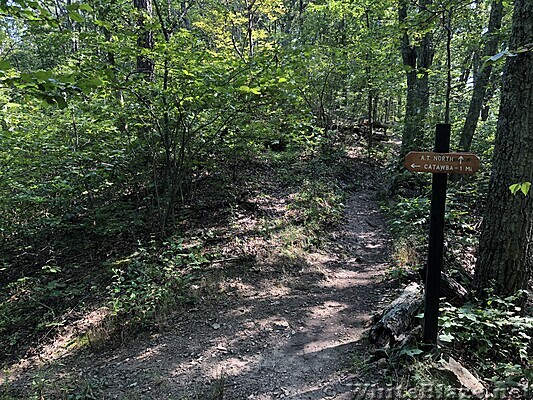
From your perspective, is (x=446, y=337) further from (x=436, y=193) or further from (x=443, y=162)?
(x=443, y=162)

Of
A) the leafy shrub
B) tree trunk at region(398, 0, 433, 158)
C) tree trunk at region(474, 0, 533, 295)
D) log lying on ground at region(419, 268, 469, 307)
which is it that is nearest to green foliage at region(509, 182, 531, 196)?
the leafy shrub

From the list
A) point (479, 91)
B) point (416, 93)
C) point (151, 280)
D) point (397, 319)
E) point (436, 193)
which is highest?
point (416, 93)

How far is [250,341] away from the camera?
452 cm

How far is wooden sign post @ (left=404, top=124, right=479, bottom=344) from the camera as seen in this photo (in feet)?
9.96

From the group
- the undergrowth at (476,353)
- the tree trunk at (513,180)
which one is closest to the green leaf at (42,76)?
the undergrowth at (476,353)

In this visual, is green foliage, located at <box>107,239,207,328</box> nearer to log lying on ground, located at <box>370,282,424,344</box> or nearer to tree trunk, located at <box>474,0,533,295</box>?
log lying on ground, located at <box>370,282,424,344</box>

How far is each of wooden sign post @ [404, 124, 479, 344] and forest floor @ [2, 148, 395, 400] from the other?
738 millimetres

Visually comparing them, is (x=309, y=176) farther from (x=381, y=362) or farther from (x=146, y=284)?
(x=381, y=362)

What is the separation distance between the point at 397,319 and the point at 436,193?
5.28 ft

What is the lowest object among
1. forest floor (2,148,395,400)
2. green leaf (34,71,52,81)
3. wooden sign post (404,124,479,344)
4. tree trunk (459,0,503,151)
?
forest floor (2,148,395,400)

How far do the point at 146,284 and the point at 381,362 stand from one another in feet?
12.4

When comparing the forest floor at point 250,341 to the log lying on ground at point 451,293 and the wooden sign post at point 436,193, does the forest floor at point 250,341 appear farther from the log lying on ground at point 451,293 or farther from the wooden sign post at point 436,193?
the log lying on ground at point 451,293

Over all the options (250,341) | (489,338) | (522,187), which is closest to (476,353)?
(489,338)

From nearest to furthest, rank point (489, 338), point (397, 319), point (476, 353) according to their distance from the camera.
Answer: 1. point (476, 353)
2. point (489, 338)
3. point (397, 319)
